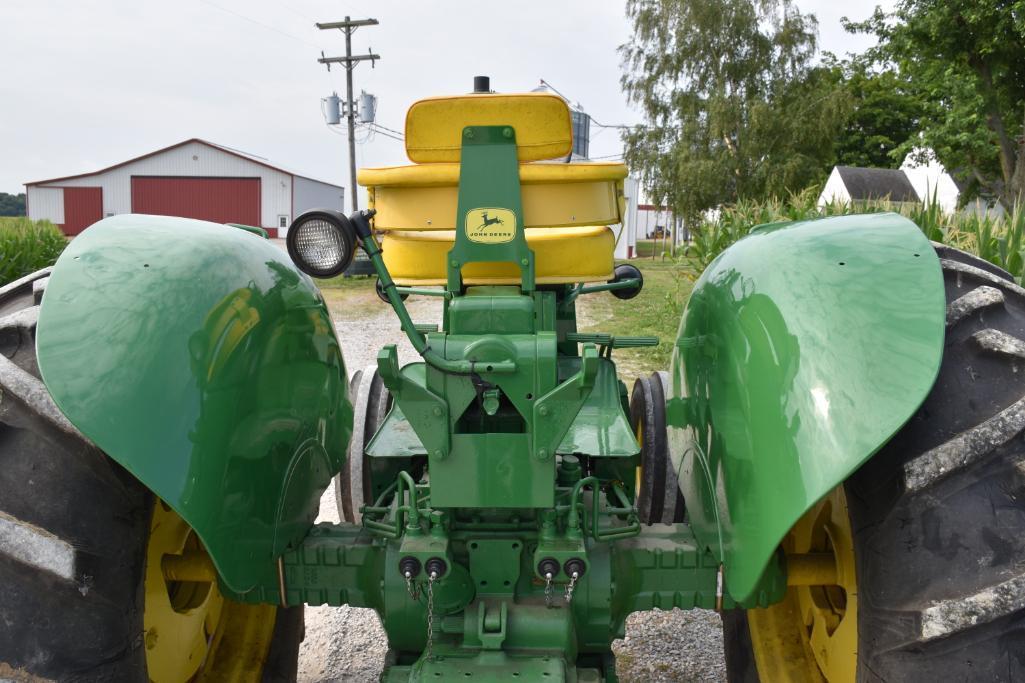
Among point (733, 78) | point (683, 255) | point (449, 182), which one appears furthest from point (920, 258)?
point (733, 78)

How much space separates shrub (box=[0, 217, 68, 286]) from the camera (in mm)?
10148

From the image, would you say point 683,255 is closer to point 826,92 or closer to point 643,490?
point 643,490

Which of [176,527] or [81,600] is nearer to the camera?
[81,600]

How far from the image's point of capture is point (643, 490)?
3.46m

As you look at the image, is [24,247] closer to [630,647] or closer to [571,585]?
[630,647]

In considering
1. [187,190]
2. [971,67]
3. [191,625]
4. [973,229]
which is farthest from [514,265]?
[187,190]

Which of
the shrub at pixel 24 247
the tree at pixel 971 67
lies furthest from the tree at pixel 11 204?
the tree at pixel 971 67

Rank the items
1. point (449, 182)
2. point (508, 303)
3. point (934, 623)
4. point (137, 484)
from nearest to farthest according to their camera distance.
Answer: point (934, 623) → point (137, 484) → point (508, 303) → point (449, 182)

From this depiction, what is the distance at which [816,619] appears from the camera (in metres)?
2.03

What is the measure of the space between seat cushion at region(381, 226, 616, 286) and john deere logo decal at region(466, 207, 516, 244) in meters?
0.19

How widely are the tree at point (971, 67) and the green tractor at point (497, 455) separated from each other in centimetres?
1310

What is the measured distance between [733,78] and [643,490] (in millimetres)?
26093

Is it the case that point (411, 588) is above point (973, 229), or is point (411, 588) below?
below

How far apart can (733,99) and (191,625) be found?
89.3 feet
